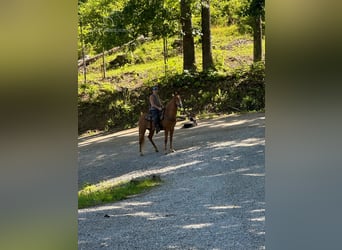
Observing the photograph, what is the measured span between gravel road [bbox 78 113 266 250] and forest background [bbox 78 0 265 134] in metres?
1.89

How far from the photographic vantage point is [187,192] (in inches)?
318

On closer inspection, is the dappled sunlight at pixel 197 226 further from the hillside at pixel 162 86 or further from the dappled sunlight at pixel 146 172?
the hillside at pixel 162 86

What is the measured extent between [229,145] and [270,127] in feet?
32.2

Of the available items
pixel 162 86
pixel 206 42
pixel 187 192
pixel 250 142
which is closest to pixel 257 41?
pixel 206 42

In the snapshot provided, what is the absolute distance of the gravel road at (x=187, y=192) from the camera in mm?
5930

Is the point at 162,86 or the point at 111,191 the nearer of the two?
the point at 111,191

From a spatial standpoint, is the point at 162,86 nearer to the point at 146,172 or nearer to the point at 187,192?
the point at 146,172

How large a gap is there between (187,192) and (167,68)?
9.59 m

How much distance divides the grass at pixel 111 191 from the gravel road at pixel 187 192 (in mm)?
234

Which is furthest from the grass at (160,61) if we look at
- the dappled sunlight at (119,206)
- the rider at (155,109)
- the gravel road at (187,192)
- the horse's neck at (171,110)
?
the dappled sunlight at (119,206)

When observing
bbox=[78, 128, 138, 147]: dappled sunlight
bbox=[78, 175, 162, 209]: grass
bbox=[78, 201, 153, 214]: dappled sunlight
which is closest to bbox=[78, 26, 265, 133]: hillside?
bbox=[78, 128, 138, 147]: dappled sunlight

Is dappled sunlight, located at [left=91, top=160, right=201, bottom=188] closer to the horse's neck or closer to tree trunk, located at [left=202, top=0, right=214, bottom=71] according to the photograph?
the horse's neck
